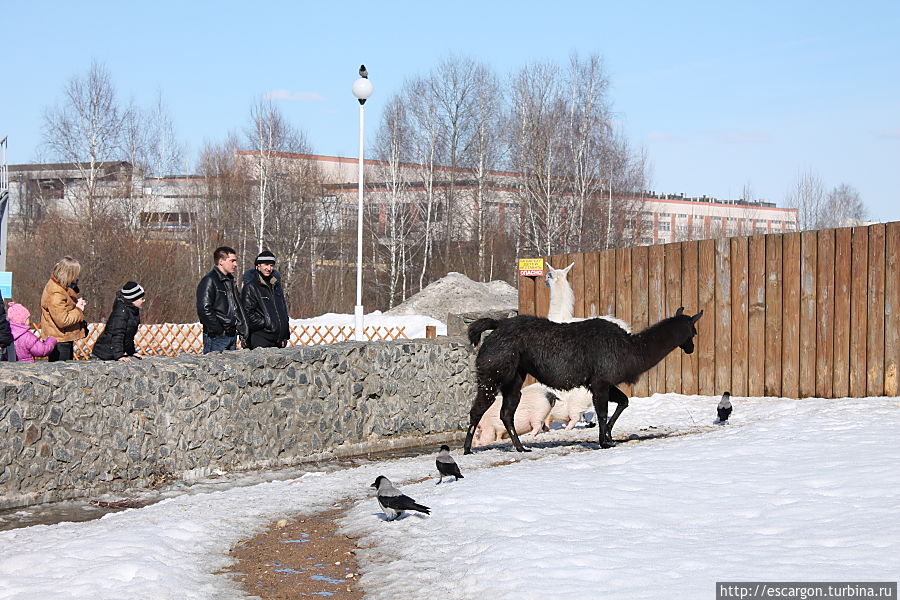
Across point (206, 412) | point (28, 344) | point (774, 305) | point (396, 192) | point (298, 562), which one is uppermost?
point (396, 192)

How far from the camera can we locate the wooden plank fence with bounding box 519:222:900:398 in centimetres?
1222

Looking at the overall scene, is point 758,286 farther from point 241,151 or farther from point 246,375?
point 241,151

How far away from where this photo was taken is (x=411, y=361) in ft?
44.2

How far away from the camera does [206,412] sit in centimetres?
1049

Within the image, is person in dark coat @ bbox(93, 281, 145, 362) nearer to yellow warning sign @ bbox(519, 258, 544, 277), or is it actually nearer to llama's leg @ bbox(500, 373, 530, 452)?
llama's leg @ bbox(500, 373, 530, 452)

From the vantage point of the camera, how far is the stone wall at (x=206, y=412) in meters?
8.92

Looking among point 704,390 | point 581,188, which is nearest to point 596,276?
point 704,390

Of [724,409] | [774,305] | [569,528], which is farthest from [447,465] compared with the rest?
[774,305]

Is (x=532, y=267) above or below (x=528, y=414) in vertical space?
above

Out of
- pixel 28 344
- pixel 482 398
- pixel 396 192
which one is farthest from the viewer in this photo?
pixel 396 192

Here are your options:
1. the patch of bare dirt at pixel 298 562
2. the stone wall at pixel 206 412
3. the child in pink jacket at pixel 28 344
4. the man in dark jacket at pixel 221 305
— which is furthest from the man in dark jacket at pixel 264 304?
the patch of bare dirt at pixel 298 562

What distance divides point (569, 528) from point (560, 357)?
4.29m

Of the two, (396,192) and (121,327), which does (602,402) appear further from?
(396,192)

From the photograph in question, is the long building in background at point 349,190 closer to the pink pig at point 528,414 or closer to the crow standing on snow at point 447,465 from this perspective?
the pink pig at point 528,414
